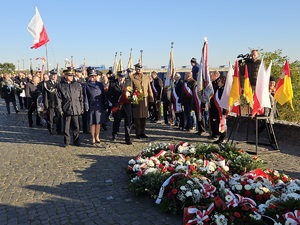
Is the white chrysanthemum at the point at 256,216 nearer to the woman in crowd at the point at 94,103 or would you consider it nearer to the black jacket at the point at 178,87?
the woman in crowd at the point at 94,103

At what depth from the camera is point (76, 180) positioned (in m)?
6.22

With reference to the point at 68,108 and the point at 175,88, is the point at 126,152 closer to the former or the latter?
the point at 68,108

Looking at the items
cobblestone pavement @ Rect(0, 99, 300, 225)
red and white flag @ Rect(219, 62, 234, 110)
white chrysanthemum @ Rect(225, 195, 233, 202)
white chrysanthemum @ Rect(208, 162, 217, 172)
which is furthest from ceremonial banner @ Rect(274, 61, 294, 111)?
white chrysanthemum @ Rect(225, 195, 233, 202)

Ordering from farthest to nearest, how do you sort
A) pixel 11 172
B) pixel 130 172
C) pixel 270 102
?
pixel 270 102 → pixel 11 172 → pixel 130 172

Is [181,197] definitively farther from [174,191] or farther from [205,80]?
[205,80]

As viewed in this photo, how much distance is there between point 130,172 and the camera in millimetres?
6410

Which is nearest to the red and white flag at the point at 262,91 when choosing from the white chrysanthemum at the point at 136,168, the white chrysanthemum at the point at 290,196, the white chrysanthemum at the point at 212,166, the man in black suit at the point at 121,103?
the white chrysanthemum at the point at 212,166

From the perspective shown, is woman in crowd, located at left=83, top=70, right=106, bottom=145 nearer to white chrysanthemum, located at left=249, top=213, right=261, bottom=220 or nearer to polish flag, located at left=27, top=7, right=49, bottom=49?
white chrysanthemum, located at left=249, top=213, right=261, bottom=220

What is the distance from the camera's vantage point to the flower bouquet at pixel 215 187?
3.98 meters

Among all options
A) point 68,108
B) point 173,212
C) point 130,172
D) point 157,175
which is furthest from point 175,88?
point 173,212

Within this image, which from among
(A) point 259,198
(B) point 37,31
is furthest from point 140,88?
(B) point 37,31

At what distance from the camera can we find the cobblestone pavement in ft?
15.3

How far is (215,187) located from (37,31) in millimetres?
12965

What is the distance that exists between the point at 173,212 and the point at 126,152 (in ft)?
13.2
